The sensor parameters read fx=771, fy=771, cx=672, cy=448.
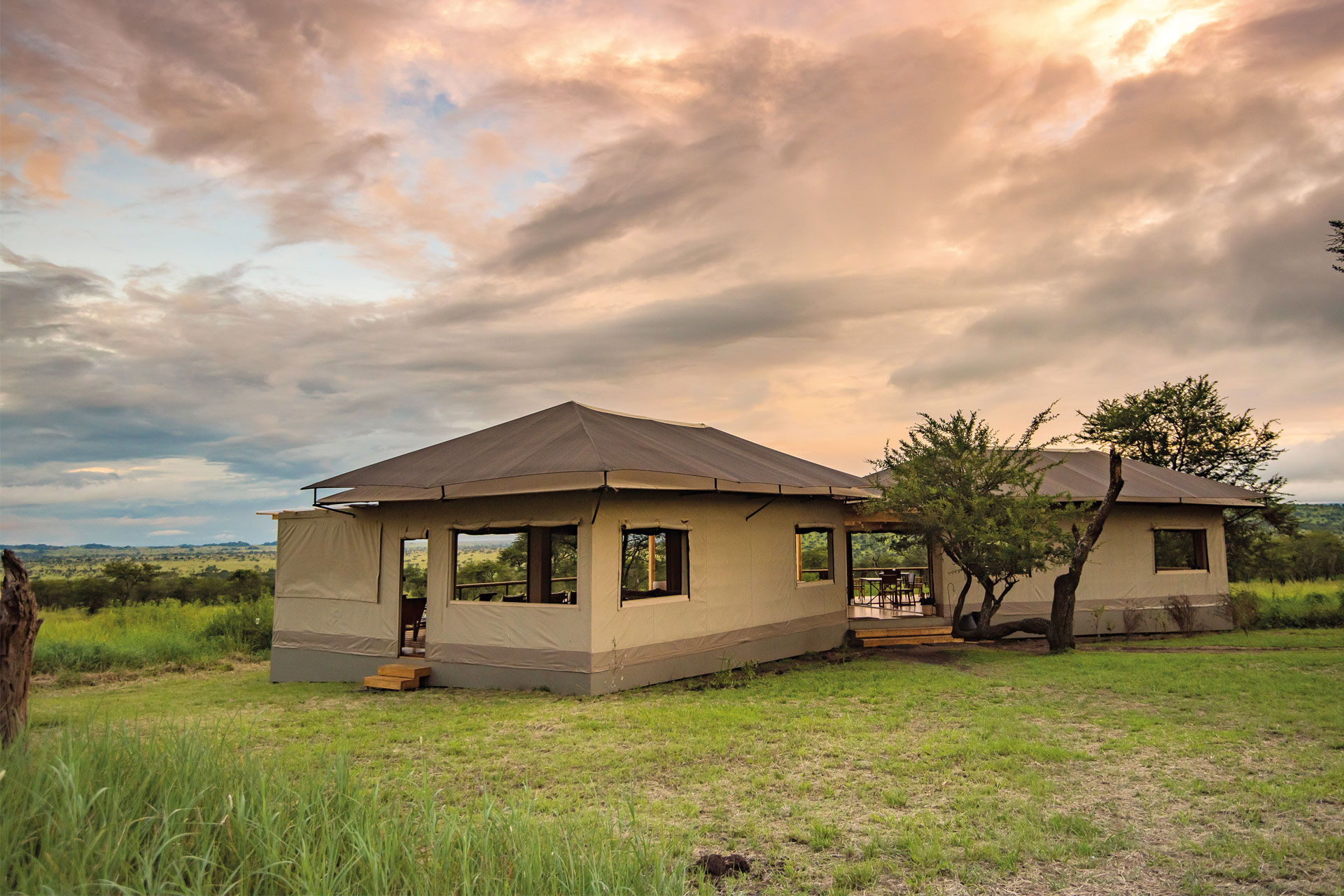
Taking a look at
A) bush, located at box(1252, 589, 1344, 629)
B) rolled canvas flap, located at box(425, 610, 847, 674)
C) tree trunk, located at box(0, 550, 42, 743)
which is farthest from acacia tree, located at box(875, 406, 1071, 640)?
tree trunk, located at box(0, 550, 42, 743)

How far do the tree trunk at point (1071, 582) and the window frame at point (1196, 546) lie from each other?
14.2 ft

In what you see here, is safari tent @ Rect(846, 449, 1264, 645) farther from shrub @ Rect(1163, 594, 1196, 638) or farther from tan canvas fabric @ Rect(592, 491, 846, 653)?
tan canvas fabric @ Rect(592, 491, 846, 653)

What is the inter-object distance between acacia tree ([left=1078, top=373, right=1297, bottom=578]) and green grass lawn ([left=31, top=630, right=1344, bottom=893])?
14428 millimetres

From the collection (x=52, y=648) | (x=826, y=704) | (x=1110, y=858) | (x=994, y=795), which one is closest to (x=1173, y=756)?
(x=994, y=795)

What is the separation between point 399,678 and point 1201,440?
24.3 meters

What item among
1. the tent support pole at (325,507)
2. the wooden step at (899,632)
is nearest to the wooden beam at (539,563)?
the tent support pole at (325,507)

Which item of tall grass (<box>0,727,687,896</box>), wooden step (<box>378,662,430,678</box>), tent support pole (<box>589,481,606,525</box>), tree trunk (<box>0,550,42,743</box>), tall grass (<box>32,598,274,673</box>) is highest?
tent support pole (<box>589,481,606,525</box>)

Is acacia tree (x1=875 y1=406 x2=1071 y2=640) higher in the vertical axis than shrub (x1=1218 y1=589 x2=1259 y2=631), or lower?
higher

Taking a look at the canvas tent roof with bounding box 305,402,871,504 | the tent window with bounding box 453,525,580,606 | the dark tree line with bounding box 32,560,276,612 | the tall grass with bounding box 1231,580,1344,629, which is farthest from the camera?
the dark tree line with bounding box 32,560,276,612

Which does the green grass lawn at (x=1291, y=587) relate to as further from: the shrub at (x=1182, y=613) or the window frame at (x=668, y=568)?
the window frame at (x=668, y=568)

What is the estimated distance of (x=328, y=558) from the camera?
12531mm

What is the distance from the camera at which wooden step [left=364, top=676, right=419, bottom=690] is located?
1073 centimetres

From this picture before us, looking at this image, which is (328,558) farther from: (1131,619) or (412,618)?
(1131,619)

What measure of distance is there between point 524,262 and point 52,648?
1158cm
